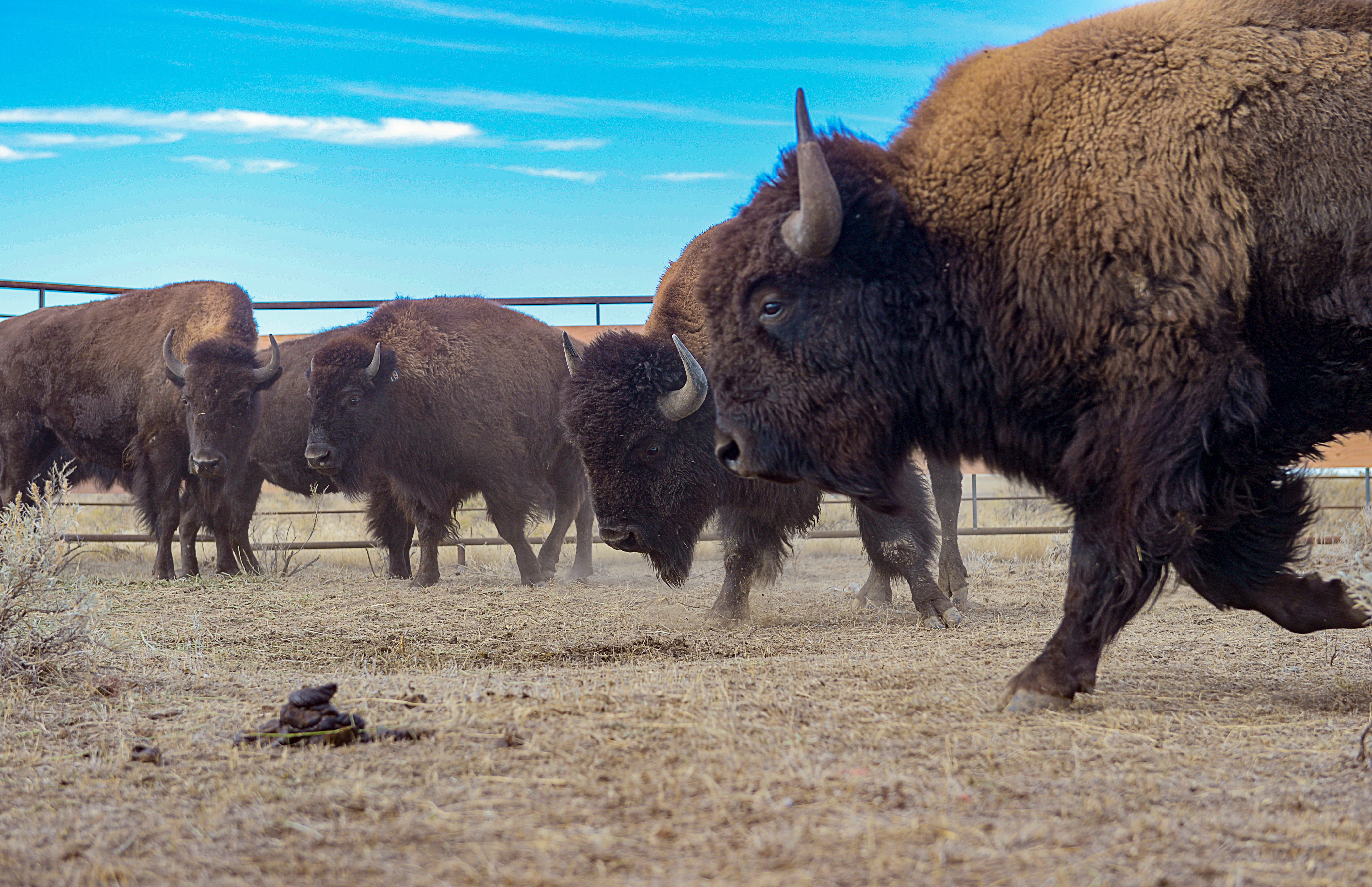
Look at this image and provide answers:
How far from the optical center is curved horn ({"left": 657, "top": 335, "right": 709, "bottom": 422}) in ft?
17.1

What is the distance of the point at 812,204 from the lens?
3191 mm

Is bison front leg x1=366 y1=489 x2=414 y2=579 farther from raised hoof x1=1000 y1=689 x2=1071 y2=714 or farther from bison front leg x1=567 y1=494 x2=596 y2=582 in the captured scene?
raised hoof x1=1000 y1=689 x2=1071 y2=714

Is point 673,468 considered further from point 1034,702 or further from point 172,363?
point 172,363

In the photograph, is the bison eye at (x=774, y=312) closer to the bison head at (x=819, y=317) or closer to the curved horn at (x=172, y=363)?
the bison head at (x=819, y=317)

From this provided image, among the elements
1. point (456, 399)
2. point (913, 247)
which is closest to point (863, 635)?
point (913, 247)

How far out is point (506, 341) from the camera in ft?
31.2

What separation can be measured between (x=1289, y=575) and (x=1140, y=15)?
6.07 ft

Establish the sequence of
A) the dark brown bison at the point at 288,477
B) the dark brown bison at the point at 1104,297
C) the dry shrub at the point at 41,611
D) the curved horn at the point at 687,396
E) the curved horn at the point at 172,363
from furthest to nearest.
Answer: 1. the dark brown bison at the point at 288,477
2. the curved horn at the point at 172,363
3. the curved horn at the point at 687,396
4. the dry shrub at the point at 41,611
5. the dark brown bison at the point at 1104,297

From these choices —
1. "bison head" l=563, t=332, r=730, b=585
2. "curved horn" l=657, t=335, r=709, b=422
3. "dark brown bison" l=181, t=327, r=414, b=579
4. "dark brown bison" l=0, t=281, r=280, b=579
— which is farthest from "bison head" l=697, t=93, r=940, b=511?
"dark brown bison" l=181, t=327, r=414, b=579

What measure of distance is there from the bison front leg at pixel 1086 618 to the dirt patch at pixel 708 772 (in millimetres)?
108

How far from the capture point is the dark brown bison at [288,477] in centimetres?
970

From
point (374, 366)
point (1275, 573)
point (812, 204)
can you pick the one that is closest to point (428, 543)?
point (374, 366)

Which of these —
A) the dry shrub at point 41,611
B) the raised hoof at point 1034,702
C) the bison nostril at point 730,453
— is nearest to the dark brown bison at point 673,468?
the bison nostril at point 730,453

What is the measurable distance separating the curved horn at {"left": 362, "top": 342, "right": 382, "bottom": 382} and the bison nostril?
5749 mm
